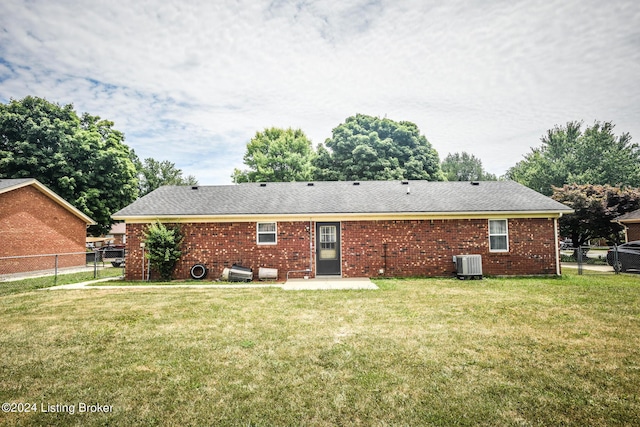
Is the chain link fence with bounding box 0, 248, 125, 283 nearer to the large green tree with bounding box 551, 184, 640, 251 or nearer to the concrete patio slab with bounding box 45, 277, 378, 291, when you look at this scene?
the concrete patio slab with bounding box 45, 277, 378, 291

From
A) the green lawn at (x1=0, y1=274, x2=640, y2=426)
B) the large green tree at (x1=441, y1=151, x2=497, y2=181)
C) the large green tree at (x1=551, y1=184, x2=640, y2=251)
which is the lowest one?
the green lawn at (x1=0, y1=274, x2=640, y2=426)

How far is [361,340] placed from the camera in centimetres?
592

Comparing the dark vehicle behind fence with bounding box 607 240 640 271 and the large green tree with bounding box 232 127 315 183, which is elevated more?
the large green tree with bounding box 232 127 315 183

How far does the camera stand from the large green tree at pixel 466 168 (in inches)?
3137

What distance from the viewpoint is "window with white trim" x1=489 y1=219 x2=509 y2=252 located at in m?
14.4

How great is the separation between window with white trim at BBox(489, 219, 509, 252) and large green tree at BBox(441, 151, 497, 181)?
68.1 metres

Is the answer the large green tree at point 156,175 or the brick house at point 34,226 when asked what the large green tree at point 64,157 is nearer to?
the brick house at point 34,226

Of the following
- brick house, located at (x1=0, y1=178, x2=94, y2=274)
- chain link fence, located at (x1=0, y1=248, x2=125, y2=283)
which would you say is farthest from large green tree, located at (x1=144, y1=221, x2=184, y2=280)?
brick house, located at (x1=0, y1=178, x2=94, y2=274)

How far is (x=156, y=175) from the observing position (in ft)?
197

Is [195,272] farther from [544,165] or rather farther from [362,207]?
[544,165]

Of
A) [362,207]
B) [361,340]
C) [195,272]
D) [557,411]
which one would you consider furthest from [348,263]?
[557,411]

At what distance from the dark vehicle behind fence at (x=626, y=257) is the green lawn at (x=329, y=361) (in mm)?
7374

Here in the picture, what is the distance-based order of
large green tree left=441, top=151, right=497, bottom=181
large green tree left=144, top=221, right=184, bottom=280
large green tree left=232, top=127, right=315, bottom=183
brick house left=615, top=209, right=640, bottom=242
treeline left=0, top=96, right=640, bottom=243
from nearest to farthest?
large green tree left=144, top=221, right=184, bottom=280
brick house left=615, top=209, right=640, bottom=242
treeline left=0, top=96, right=640, bottom=243
large green tree left=232, top=127, right=315, bottom=183
large green tree left=441, top=151, right=497, bottom=181

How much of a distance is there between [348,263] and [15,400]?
37.2ft
